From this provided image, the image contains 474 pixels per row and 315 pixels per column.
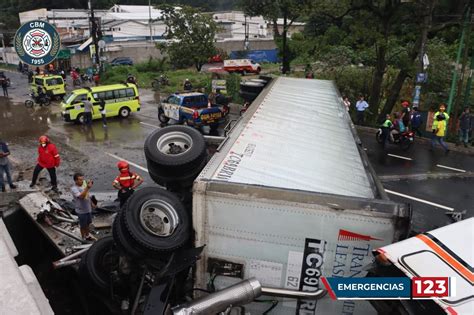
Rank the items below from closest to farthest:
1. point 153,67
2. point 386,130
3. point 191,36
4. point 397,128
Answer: point 397,128 < point 386,130 < point 191,36 < point 153,67

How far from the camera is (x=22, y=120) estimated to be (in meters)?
22.3

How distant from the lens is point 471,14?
1631cm

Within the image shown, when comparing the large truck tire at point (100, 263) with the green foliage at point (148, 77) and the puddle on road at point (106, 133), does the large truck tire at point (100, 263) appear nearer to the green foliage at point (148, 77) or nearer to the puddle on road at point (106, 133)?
the puddle on road at point (106, 133)

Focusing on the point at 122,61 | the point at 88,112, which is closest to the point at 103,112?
the point at 88,112

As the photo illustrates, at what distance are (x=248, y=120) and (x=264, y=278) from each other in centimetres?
418

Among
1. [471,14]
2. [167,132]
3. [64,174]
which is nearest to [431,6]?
[471,14]

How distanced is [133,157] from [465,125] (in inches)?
523

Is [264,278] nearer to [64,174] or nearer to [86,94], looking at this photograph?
[64,174]

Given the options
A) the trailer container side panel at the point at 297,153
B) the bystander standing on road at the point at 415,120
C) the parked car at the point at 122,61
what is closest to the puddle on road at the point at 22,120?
the trailer container side panel at the point at 297,153

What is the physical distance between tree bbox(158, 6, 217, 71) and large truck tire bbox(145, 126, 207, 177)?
3110 centimetres

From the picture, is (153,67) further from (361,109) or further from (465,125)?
(465,125)

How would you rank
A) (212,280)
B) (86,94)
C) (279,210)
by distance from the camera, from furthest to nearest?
(86,94), (212,280), (279,210)

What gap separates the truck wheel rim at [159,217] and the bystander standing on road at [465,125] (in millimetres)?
14668

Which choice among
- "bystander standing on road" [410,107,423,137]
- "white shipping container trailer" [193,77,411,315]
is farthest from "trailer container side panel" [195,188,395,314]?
"bystander standing on road" [410,107,423,137]
